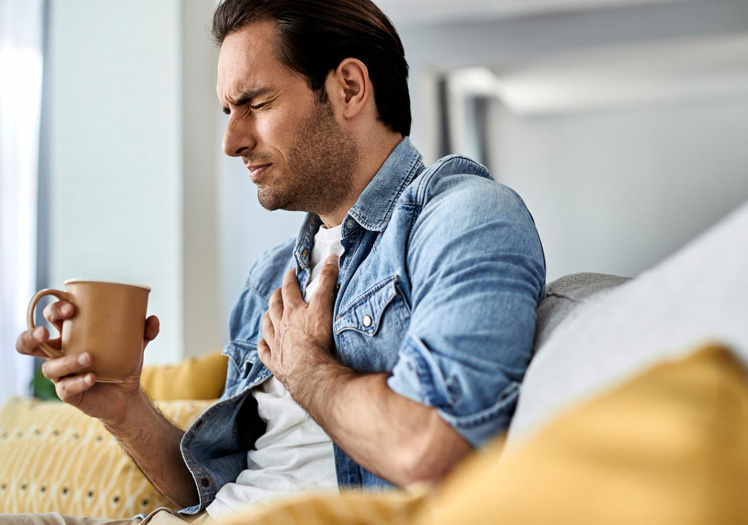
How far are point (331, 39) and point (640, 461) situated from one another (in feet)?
3.65

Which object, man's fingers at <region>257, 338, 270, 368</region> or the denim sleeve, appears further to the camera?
man's fingers at <region>257, 338, 270, 368</region>

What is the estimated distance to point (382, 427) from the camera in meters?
0.84

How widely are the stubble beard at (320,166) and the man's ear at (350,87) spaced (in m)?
0.03

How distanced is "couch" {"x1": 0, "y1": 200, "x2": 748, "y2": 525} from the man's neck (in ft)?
2.55

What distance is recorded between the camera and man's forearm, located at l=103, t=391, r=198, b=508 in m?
1.28

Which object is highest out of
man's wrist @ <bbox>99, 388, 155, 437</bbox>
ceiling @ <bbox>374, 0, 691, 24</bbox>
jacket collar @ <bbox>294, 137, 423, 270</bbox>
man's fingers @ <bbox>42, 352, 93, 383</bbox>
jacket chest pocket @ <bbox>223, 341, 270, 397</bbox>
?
ceiling @ <bbox>374, 0, 691, 24</bbox>

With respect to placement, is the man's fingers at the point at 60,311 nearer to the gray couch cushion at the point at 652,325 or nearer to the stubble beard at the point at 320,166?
the stubble beard at the point at 320,166

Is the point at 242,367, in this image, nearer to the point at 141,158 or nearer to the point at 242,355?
the point at 242,355

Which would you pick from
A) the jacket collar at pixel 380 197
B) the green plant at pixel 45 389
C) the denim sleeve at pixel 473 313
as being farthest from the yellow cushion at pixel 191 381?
the green plant at pixel 45 389

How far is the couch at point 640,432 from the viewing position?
15.8 inches

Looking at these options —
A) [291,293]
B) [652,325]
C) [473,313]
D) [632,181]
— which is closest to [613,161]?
[632,181]

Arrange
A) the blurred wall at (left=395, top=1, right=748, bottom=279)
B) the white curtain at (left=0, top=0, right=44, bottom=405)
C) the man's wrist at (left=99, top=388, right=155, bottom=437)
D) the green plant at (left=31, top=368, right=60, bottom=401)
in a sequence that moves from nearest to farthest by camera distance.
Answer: the man's wrist at (left=99, top=388, right=155, bottom=437)
the green plant at (left=31, top=368, right=60, bottom=401)
the white curtain at (left=0, top=0, right=44, bottom=405)
the blurred wall at (left=395, top=1, right=748, bottom=279)

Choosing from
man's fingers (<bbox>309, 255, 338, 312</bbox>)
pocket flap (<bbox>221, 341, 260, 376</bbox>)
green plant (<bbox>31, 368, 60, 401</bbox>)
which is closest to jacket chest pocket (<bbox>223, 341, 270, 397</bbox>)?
pocket flap (<bbox>221, 341, 260, 376</bbox>)

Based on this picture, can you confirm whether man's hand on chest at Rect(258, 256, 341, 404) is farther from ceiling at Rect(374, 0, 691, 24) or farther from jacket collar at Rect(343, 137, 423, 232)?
ceiling at Rect(374, 0, 691, 24)
